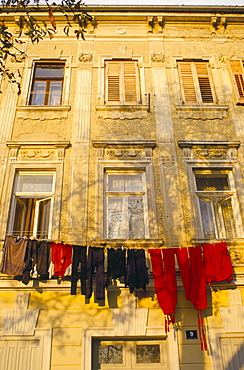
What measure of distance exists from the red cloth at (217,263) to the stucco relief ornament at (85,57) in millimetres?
6525

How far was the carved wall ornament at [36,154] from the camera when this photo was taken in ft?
27.1

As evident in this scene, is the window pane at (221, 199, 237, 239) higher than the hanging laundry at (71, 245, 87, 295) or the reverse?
higher

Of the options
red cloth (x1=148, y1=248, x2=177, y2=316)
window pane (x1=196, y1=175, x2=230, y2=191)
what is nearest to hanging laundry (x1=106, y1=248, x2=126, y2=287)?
red cloth (x1=148, y1=248, x2=177, y2=316)

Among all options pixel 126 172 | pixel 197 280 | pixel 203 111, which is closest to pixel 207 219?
pixel 197 280

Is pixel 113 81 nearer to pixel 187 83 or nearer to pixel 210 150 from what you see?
pixel 187 83

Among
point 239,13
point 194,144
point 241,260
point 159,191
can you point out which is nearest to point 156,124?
point 194,144

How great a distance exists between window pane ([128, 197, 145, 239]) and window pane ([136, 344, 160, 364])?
7.49ft

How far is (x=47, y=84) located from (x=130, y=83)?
97.7 inches

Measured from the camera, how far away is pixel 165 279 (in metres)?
6.46

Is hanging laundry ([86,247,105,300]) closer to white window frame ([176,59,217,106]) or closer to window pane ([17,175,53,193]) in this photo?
window pane ([17,175,53,193])

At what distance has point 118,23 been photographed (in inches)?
418

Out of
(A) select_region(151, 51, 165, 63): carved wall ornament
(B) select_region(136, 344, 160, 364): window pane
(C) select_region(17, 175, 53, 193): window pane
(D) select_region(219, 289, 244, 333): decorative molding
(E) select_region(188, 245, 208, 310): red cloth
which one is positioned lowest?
(B) select_region(136, 344, 160, 364): window pane

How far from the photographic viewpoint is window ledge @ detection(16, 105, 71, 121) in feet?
29.1

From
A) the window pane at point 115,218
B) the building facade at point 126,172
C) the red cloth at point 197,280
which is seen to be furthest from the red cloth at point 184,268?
the window pane at point 115,218
